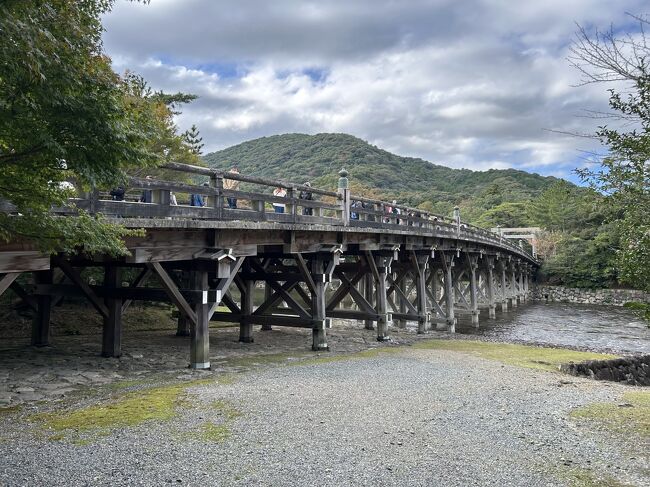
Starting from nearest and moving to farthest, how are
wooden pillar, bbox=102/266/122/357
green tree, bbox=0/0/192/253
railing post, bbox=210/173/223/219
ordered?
green tree, bbox=0/0/192/253, railing post, bbox=210/173/223/219, wooden pillar, bbox=102/266/122/357

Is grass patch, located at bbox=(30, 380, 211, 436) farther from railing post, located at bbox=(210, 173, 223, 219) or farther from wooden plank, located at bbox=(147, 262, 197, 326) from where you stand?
railing post, located at bbox=(210, 173, 223, 219)

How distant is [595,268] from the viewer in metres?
44.1

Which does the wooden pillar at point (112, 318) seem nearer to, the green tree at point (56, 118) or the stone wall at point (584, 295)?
the green tree at point (56, 118)

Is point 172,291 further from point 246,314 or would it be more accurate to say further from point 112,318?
point 246,314

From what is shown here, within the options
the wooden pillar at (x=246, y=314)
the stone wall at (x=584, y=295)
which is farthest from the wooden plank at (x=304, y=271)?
the stone wall at (x=584, y=295)

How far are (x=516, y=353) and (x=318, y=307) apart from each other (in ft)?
19.9

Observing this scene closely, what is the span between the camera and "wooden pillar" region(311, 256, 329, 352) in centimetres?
1305

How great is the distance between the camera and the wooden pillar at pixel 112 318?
34.9 ft

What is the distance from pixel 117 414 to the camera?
6363 mm

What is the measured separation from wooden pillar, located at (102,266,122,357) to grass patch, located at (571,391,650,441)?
8.90 m

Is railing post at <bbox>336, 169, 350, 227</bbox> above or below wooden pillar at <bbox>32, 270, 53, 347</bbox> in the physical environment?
above

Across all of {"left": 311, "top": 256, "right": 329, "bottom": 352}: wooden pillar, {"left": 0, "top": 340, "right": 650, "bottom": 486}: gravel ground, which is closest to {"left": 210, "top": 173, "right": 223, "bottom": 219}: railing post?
{"left": 0, "top": 340, "right": 650, "bottom": 486}: gravel ground

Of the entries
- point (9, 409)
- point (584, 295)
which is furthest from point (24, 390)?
point (584, 295)

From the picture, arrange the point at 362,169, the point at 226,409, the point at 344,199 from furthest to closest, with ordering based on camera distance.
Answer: the point at 362,169 < the point at 344,199 < the point at 226,409
